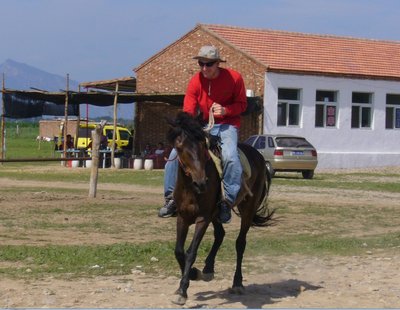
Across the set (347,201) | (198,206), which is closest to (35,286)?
(198,206)

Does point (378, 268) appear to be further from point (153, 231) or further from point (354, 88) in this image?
point (354, 88)

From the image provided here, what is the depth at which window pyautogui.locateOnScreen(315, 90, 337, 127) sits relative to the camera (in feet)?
133

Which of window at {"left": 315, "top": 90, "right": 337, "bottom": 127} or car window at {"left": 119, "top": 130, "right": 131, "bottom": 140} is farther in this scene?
car window at {"left": 119, "top": 130, "right": 131, "bottom": 140}

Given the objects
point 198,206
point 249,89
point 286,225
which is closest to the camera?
point 198,206

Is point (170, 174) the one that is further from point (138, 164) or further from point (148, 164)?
point (138, 164)

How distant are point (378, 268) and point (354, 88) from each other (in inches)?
1228

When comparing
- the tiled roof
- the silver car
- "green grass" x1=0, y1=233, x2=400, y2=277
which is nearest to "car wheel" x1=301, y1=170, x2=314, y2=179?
the silver car

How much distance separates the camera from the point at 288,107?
3941 centimetres

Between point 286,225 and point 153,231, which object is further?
point 286,225

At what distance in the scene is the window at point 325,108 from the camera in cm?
4041

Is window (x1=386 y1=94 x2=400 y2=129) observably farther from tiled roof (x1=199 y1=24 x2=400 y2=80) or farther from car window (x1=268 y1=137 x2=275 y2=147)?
car window (x1=268 y1=137 x2=275 y2=147)

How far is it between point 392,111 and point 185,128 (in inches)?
1436

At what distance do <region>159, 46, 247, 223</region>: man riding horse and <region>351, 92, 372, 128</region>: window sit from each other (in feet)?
109

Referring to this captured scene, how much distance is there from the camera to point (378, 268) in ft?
34.9
